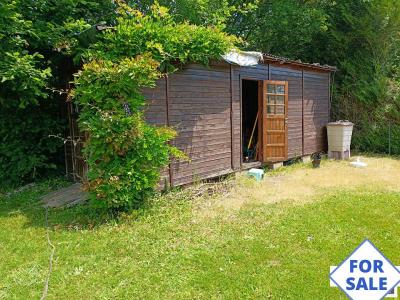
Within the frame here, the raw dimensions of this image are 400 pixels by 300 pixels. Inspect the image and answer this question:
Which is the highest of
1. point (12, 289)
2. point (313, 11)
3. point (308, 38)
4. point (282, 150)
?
point (313, 11)

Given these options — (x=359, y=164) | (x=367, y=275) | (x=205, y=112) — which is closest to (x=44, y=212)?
(x=205, y=112)

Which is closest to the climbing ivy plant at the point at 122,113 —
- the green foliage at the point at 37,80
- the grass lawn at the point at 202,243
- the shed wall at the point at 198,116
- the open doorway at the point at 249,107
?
the grass lawn at the point at 202,243

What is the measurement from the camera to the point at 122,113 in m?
4.54

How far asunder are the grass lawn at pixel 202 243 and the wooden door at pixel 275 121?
1.99m

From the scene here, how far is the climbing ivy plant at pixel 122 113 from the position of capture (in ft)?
14.6

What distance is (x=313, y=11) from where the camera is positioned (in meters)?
11.3

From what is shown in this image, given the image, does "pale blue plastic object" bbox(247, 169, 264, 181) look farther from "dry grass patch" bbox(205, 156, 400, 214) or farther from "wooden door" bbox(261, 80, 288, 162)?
"wooden door" bbox(261, 80, 288, 162)

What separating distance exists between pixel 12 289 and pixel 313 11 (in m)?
11.4

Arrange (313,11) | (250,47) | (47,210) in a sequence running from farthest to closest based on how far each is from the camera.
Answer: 1. (250,47)
2. (313,11)
3. (47,210)

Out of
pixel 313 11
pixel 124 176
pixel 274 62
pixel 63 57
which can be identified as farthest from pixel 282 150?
pixel 313 11

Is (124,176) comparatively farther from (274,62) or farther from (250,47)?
(250,47)

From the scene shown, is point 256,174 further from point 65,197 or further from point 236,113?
point 65,197

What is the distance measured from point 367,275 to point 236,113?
5.40 m

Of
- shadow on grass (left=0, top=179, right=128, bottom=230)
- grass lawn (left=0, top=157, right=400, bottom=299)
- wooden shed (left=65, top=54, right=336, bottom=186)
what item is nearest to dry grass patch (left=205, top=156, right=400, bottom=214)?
grass lawn (left=0, top=157, right=400, bottom=299)
